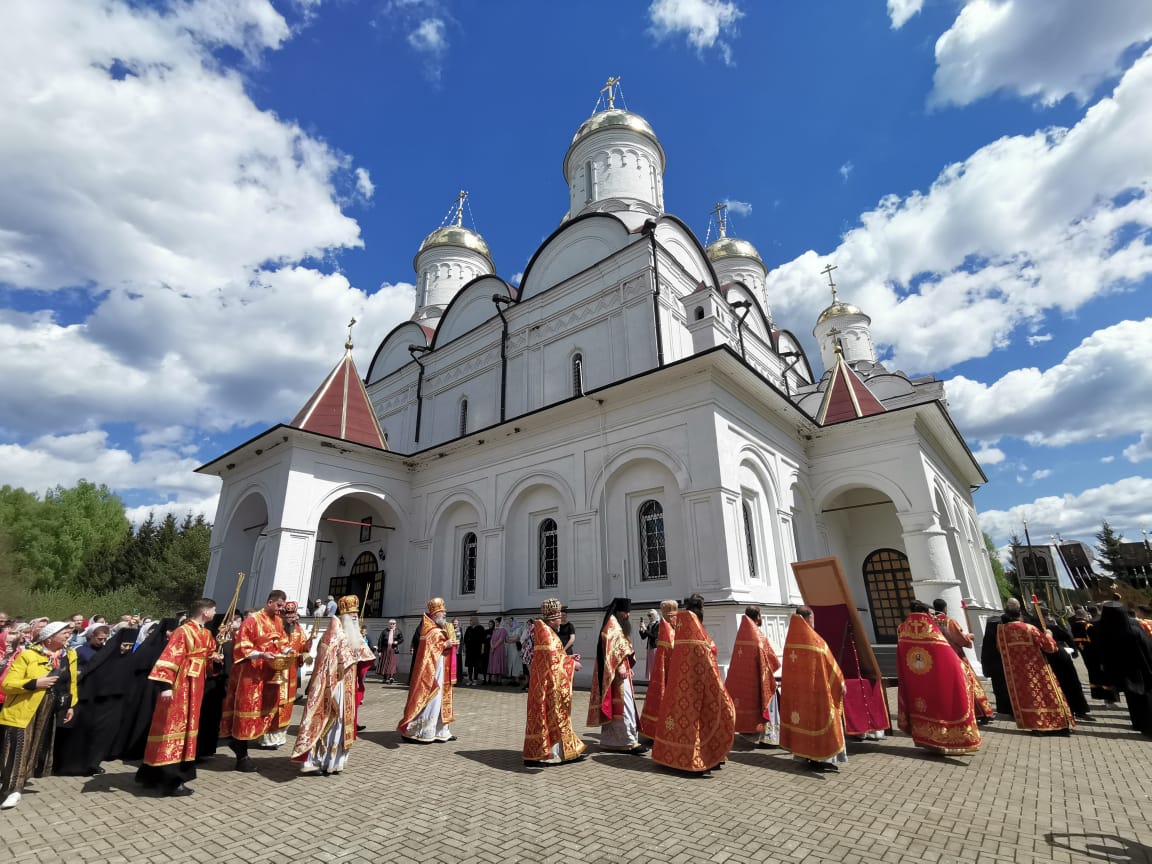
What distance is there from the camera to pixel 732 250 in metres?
25.9

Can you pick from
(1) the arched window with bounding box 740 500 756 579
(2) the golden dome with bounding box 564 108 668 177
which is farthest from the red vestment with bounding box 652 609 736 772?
(2) the golden dome with bounding box 564 108 668 177

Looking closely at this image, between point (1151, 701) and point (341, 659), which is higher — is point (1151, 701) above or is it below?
below

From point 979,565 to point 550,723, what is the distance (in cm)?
1745

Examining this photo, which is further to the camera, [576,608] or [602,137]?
[602,137]

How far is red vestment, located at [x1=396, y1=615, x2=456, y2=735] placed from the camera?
6379mm

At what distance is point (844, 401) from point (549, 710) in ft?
43.2

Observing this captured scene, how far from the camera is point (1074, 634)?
8891 mm

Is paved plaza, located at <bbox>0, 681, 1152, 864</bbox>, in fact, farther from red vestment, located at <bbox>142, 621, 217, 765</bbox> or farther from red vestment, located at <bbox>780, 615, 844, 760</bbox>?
red vestment, located at <bbox>142, 621, 217, 765</bbox>

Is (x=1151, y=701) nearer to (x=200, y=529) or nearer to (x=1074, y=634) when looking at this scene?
(x=1074, y=634)

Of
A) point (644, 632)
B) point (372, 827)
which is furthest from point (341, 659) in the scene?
point (644, 632)

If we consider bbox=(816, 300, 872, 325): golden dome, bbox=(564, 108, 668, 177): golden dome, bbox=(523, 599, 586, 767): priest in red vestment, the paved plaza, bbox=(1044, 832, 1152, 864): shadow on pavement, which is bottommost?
bbox=(1044, 832, 1152, 864): shadow on pavement

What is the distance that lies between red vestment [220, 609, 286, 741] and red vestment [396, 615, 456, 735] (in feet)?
4.36

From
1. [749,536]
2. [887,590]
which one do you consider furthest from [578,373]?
[887,590]

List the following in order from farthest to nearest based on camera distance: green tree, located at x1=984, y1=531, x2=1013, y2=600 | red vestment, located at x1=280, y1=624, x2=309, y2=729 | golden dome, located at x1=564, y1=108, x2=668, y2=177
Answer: green tree, located at x1=984, y1=531, x2=1013, y2=600, golden dome, located at x1=564, y1=108, x2=668, y2=177, red vestment, located at x1=280, y1=624, x2=309, y2=729
